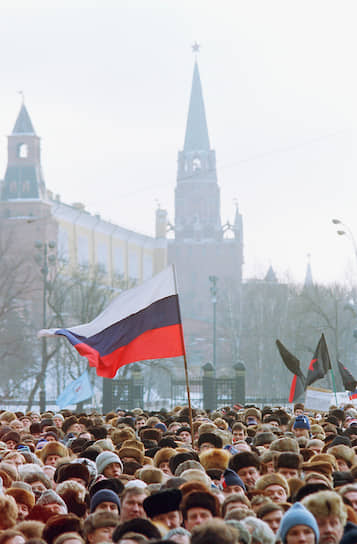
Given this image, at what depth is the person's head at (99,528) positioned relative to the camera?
829 centimetres

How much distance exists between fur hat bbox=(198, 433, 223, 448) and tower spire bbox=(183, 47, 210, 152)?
116918 millimetres

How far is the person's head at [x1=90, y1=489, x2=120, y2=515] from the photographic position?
9398 millimetres

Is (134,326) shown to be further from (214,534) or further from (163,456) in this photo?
(214,534)

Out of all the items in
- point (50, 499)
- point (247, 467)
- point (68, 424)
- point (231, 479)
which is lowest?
point (50, 499)

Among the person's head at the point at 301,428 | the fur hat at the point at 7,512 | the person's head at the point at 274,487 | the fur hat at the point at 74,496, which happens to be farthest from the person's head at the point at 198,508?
the person's head at the point at 301,428

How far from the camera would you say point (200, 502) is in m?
8.48

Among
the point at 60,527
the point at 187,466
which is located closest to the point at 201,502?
the point at 60,527

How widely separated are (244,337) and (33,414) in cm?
6469

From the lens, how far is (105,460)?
38.9 ft

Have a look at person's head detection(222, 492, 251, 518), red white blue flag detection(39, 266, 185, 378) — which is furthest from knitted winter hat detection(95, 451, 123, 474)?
person's head detection(222, 492, 251, 518)

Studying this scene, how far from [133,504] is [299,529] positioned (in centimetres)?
194

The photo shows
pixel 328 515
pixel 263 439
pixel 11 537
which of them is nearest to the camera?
pixel 11 537

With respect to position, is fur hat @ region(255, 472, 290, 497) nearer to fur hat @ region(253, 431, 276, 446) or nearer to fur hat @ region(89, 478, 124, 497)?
fur hat @ region(89, 478, 124, 497)

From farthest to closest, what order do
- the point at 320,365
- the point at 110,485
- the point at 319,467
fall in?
the point at 320,365 < the point at 319,467 < the point at 110,485
